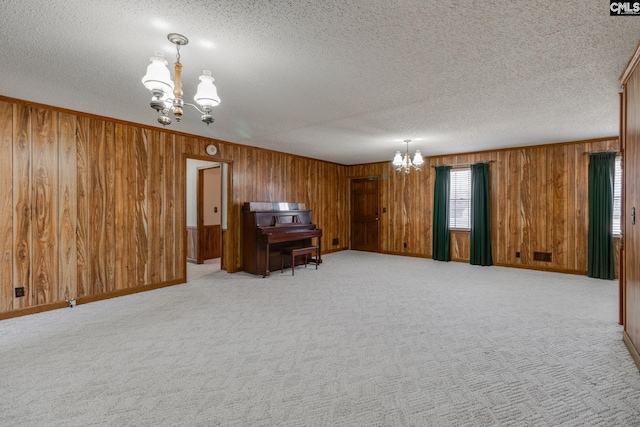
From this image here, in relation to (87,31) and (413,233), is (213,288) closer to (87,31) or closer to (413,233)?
(87,31)

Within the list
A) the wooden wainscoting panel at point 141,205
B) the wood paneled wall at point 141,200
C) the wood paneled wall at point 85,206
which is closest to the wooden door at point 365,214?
the wood paneled wall at point 141,200

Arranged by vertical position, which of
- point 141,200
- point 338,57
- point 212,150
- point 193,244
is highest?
point 338,57

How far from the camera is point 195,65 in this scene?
248cm

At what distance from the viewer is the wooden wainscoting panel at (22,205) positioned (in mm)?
3324

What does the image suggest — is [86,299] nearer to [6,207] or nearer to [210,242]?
[6,207]

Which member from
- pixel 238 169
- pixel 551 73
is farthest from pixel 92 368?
pixel 551 73

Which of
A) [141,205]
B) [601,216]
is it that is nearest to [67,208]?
[141,205]

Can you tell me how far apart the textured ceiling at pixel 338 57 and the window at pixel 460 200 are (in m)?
2.43

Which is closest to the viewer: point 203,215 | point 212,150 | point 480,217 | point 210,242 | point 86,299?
point 86,299

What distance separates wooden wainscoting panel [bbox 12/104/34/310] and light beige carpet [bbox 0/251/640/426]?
1.37 ft

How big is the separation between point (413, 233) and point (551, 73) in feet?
16.1

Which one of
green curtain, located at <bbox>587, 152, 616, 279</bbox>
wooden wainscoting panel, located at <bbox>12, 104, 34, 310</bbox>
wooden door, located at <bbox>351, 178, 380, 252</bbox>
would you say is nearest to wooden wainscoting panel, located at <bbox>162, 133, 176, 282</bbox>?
wooden wainscoting panel, located at <bbox>12, 104, 34, 310</bbox>

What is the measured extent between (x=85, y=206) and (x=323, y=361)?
3.51 metres

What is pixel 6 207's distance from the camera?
3268 mm
